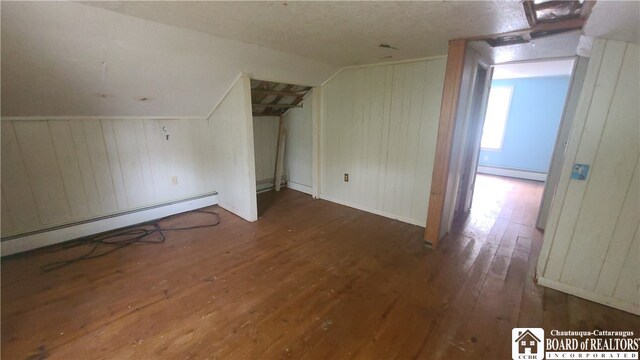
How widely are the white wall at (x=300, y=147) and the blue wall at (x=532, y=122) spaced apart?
4.05 m

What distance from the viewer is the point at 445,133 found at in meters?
2.37

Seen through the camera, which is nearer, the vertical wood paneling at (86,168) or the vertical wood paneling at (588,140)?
the vertical wood paneling at (588,140)

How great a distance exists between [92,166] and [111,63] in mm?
1345

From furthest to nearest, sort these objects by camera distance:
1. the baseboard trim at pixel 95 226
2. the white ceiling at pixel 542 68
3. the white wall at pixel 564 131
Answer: the white ceiling at pixel 542 68 → the white wall at pixel 564 131 → the baseboard trim at pixel 95 226

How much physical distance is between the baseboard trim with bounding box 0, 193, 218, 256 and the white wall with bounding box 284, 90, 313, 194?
1460mm

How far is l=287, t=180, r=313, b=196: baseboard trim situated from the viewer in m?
4.36

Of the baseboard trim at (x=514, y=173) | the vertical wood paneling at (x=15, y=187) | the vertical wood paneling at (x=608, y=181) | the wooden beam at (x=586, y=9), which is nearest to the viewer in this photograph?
the wooden beam at (x=586, y=9)

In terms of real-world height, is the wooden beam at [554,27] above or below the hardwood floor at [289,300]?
above

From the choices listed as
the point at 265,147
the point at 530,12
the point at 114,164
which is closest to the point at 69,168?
the point at 114,164

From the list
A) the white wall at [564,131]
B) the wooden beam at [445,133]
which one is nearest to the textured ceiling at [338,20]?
the wooden beam at [445,133]

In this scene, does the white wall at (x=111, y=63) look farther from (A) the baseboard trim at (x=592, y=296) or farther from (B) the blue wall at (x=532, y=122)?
(B) the blue wall at (x=532, y=122)

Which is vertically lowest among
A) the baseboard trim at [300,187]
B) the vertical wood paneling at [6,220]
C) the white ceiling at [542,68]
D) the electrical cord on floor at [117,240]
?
the electrical cord on floor at [117,240]

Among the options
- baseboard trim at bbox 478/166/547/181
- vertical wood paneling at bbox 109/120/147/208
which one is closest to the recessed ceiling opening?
vertical wood paneling at bbox 109/120/147/208

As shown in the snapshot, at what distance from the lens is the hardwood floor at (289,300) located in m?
1.53
